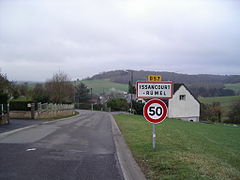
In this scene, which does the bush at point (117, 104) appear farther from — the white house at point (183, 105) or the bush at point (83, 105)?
the white house at point (183, 105)

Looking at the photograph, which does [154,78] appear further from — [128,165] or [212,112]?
[212,112]

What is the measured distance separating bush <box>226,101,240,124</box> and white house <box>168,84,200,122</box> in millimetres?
6847

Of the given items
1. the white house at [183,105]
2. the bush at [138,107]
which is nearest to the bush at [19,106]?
the white house at [183,105]

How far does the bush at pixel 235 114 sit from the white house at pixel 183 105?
6847 mm

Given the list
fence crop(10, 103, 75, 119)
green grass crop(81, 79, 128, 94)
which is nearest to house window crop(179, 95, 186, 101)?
fence crop(10, 103, 75, 119)

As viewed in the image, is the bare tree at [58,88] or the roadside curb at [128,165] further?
the bare tree at [58,88]

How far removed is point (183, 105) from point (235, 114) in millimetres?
10638

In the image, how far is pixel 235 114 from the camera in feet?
171

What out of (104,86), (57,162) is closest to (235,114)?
(57,162)

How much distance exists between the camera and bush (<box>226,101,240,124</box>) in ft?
168

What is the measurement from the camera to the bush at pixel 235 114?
168 ft

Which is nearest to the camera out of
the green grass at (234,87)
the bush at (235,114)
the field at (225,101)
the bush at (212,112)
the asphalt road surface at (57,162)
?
the asphalt road surface at (57,162)

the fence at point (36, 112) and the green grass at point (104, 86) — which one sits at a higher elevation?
the green grass at point (104, 86)

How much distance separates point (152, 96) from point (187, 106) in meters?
50.4
